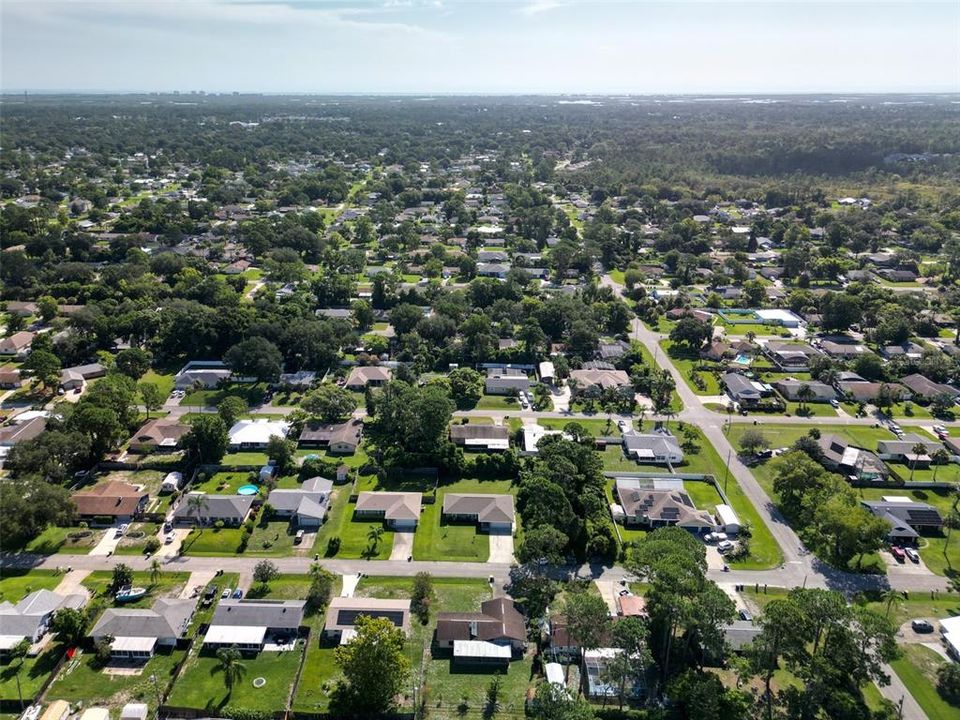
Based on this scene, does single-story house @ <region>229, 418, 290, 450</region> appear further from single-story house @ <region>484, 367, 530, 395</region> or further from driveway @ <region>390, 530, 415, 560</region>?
single-story house @ <region>484, 367, 530, 395</region>

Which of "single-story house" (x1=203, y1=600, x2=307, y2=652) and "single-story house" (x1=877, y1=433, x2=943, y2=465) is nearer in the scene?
"single-story house" (x1=203, y1=600, x2=307, y2=652)

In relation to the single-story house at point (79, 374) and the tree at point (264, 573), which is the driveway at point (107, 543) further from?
the single-story house at point (79, 374)

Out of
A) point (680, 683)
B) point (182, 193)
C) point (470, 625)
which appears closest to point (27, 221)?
point (182, 193)

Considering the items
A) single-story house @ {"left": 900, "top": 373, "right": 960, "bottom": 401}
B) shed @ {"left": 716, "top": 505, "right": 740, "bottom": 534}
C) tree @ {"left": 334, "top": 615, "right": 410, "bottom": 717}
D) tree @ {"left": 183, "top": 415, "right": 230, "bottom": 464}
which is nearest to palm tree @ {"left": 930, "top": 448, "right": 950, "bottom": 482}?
single-story house @ {"left": 900, "top": 373, "right": 960, "bottom": 401}

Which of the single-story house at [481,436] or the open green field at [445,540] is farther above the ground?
A: the single-story house at [481,436]

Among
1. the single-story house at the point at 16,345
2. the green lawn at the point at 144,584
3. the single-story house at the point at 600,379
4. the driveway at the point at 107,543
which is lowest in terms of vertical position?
the green lawn at the point at 144,584

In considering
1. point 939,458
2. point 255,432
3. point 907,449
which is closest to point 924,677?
point 907,449

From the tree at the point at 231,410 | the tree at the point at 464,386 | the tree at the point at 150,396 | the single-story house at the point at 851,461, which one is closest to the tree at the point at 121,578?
the tree at the point at 231,410
